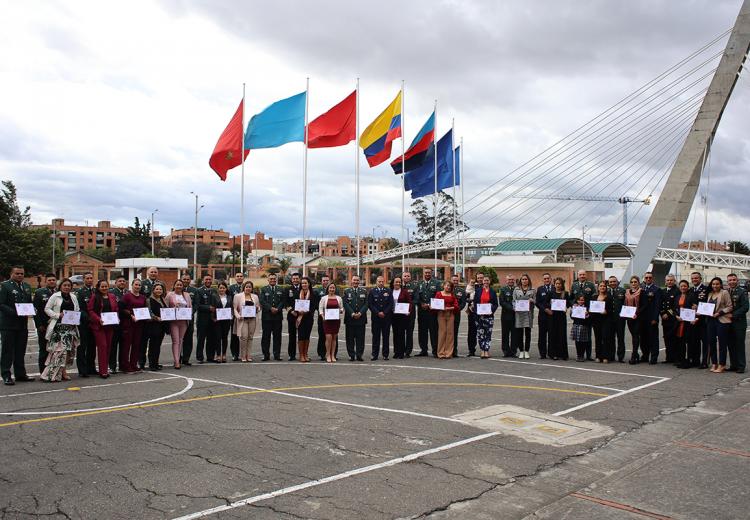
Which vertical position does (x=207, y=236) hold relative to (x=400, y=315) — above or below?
above

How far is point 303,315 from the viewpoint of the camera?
A: 13.0m

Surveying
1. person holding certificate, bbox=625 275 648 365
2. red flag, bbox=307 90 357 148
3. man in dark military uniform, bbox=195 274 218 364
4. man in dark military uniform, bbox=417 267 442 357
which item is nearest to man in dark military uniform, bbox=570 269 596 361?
person holding certificate, bbox=625 275 648 365

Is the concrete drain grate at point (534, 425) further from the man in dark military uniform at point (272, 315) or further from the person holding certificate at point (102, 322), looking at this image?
the person holding certificate at point (102, 322)

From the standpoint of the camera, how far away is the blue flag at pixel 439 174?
2556 cm

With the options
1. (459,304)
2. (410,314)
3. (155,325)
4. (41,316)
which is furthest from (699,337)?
(41,316)

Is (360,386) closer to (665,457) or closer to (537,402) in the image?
(537,402)

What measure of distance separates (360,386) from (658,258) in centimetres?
3986

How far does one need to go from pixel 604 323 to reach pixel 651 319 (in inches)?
38.5

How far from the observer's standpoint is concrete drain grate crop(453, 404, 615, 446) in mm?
6805

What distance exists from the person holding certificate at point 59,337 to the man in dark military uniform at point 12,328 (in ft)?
1.33

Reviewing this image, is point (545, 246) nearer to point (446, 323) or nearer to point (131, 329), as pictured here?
point (446, 323)

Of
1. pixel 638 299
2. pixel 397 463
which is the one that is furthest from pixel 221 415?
pixel 638 299

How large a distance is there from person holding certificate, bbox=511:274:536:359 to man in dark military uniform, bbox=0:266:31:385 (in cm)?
1006

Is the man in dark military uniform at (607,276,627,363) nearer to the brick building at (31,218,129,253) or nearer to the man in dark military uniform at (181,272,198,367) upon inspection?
the man in dark military uniform at (181,272,198,367)
